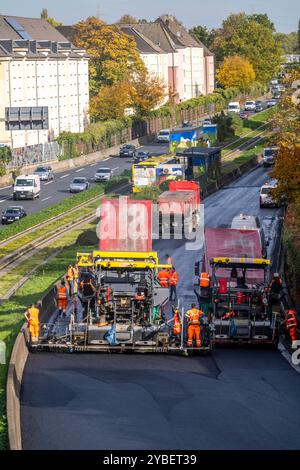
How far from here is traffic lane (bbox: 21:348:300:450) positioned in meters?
24.6

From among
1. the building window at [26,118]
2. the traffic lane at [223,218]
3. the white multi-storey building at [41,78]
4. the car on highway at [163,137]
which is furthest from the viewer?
the car on highway at [163,137]

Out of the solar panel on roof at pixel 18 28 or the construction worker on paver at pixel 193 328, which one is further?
the solar panel on roof at pixel 18 28

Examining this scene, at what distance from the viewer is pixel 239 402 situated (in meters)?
28.4

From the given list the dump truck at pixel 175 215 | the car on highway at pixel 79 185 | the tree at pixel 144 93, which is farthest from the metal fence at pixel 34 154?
the dump truck at pixel 175 215

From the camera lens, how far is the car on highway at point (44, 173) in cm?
9525

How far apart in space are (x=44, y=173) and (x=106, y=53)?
161 ft

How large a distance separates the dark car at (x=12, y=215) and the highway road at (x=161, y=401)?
37.0 meters

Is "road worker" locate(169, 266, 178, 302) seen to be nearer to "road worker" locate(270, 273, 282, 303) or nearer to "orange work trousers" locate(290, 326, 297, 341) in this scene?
"road worker" locate(270, 273, 282, 303)

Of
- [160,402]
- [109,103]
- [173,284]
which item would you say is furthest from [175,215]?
[109,103]

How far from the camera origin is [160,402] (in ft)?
92.8

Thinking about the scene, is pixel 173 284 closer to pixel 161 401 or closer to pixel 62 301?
pixel 62 301

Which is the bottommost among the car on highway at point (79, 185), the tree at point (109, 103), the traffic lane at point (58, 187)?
the traffic lane at point (58, 187)

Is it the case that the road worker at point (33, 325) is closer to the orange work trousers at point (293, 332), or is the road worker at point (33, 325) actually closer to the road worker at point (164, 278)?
the orange work trousers at point (293, 332)

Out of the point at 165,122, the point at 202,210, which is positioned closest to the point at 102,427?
the point at 202,210
